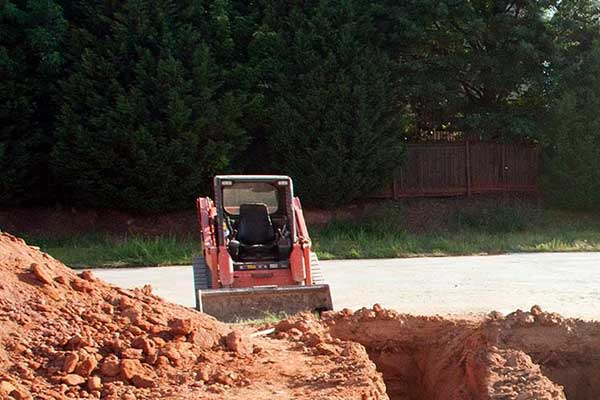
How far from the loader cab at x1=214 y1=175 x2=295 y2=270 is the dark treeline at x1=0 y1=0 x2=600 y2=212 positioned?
943cm

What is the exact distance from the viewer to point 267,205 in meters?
12.3

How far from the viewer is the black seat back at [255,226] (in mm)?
11602

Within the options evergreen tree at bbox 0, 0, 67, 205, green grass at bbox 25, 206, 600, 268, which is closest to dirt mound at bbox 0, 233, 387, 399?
green grass at bbox 25, 206, 600, 268

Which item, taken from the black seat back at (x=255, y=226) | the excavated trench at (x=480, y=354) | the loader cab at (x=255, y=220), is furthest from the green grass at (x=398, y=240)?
the excavated trench at (x=480, y=354)

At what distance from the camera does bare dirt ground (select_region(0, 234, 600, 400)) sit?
5.69 meters

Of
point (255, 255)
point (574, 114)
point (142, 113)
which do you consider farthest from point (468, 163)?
point (255, 255)

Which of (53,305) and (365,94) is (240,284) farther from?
(365,94)

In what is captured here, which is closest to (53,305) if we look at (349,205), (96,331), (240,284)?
(96,331)

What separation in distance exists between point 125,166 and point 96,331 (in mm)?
15386

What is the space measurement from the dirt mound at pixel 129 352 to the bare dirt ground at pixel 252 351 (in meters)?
0.01

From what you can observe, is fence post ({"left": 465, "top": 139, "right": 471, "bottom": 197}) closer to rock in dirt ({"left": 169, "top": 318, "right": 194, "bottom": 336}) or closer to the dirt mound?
the dirt mound

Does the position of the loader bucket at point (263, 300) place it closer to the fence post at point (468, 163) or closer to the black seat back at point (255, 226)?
the black seat back at point (255, 226)

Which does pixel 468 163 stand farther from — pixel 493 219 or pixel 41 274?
pixel 41 274

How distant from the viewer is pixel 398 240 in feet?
67.3
